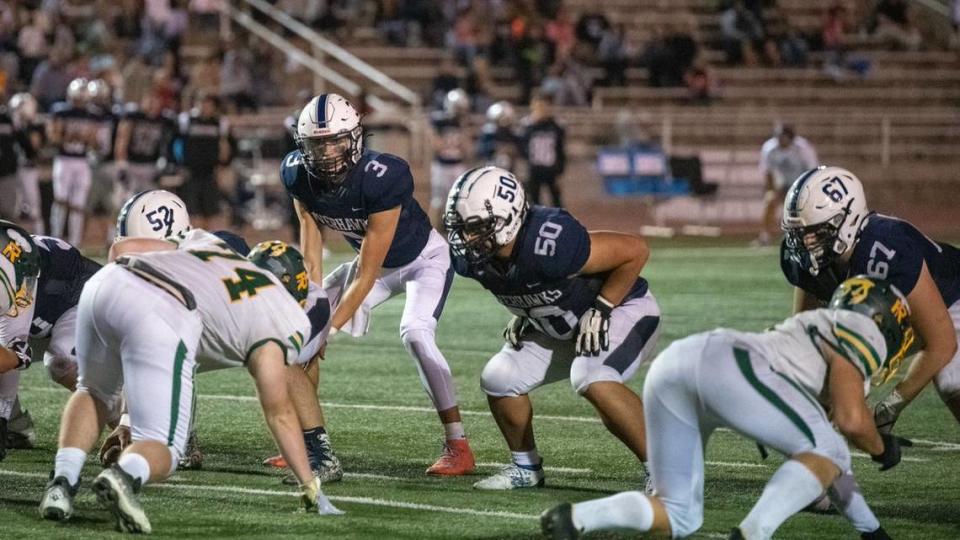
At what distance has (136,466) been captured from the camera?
5582 mm

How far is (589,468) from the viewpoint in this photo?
24.2 feet

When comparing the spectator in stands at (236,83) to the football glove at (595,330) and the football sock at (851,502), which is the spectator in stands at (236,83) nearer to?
the football glove at (595,330)

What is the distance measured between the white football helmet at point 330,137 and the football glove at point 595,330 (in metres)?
1.51

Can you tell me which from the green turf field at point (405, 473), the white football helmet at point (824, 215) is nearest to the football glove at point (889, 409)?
the green turf field at point (405, 473)

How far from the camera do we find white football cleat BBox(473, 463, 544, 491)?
271 inches

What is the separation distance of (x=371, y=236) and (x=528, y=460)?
1309 mm

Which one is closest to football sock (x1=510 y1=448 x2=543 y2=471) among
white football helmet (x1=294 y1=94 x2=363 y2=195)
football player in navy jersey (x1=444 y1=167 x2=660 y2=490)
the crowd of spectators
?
football player in navy jersey (x1=444 y1=167 x2=660 y2=490)

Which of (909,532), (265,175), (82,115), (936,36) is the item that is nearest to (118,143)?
(82,115)

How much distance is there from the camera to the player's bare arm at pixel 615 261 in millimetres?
6547

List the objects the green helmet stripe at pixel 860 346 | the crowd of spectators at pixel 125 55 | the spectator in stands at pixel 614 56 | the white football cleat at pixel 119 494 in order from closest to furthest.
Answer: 1. the green helmet stripe at pixel 860 346
2. the white football cleat at pixel 119 494
3. the crowd of spectators at pixel 125 55
4. the spectator in stands at pixel 614 56

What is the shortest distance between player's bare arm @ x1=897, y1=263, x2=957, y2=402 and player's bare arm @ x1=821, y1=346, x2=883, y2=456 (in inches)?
45.9

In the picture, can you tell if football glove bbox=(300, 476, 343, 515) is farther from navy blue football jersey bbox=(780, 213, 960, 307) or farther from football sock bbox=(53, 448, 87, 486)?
navy blue football jersey bbox=(780, 213, 960, 307)

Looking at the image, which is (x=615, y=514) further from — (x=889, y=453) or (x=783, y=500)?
(x=889, y=453)

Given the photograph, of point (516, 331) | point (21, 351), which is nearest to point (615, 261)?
point (516, 331)
